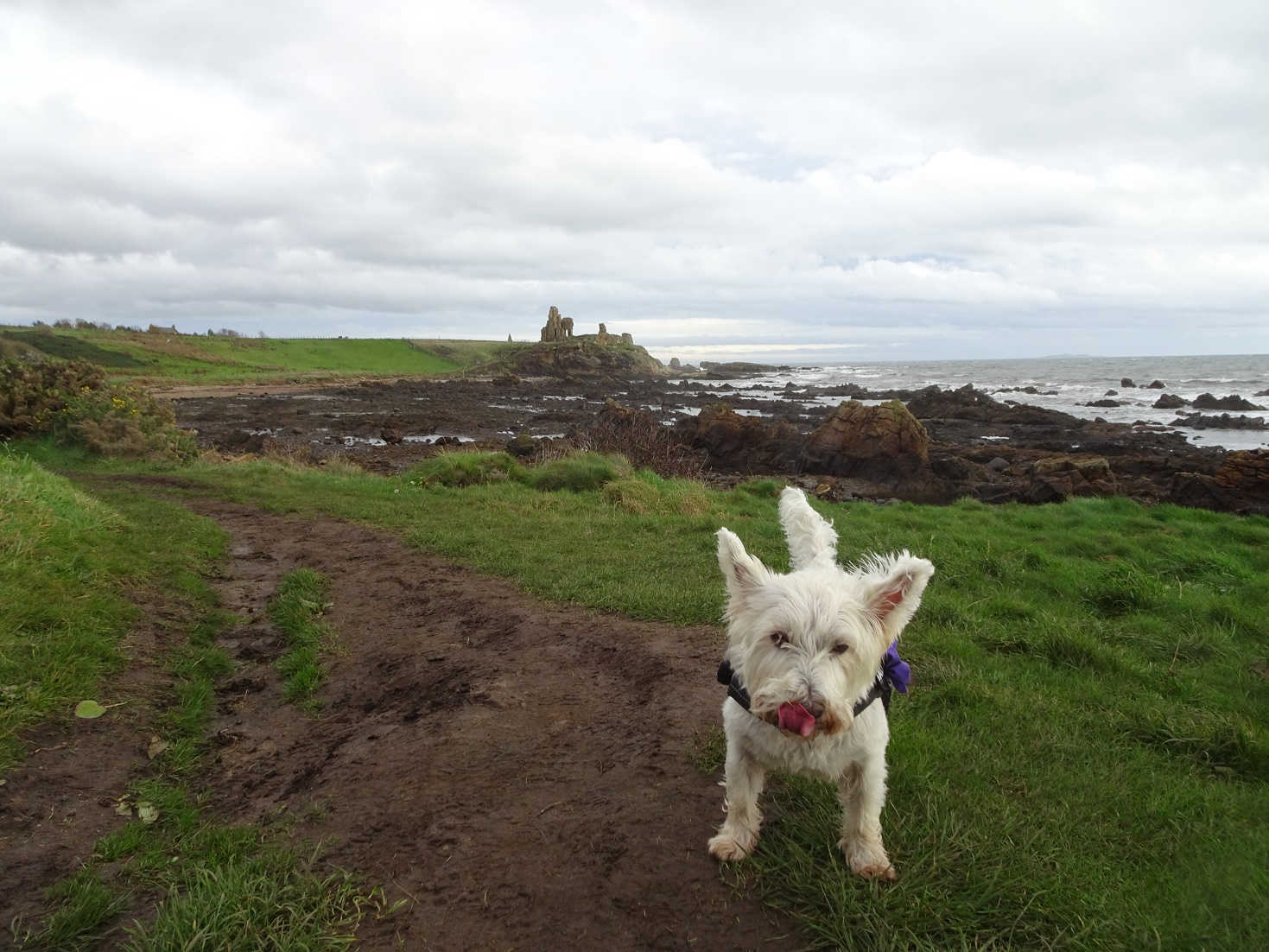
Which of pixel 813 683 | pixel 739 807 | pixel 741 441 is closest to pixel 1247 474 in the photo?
pixel 741 441

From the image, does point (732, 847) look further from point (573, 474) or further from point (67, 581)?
point (573, 474)

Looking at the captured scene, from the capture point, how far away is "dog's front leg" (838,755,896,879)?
302 cm

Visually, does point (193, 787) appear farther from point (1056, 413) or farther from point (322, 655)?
point (1056, 413)

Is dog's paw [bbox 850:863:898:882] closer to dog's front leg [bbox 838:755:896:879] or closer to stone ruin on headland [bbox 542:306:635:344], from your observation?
dog's front leg [bbox 838:755:896:879]

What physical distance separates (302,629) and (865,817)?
17.7ft

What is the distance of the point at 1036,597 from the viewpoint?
7.59 meters

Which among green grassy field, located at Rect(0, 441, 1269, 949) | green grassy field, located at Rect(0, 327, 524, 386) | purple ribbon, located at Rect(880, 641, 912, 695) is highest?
green grassy field, located at Rect(0, 327, 524, 386)

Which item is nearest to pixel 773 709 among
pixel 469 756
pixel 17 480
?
pixel 469 756

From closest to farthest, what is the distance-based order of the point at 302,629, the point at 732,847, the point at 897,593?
the point at 897,593 → the point at 732,847 → the point at 302,629

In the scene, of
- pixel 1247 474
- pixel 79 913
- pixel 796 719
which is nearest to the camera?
pixel 796 719

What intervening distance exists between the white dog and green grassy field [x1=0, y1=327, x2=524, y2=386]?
107 ft

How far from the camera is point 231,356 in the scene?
2724 inches

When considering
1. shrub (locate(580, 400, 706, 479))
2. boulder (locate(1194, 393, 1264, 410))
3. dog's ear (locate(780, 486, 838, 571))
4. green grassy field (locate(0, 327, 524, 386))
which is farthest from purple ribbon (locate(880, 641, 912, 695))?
boulder (locate(1194, 393, 1264, 410))

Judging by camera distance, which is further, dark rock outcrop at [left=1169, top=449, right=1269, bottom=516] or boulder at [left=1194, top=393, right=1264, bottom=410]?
boulder at [left=1194, top=393, right=1264, bottom=410]
